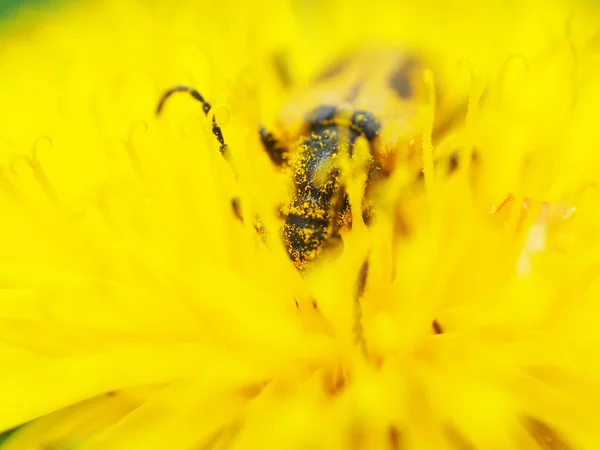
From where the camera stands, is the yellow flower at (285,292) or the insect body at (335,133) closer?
the yellow flower at (285,292)

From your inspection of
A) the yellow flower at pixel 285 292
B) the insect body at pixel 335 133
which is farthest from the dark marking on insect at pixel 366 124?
the yellow flower at pixel 285 292

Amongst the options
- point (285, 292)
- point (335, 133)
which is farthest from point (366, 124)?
point (285, 292)

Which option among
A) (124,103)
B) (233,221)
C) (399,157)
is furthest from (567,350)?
(124,103)

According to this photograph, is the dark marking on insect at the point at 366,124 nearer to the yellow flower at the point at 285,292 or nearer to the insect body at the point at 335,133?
the insect body at the point at 335,133

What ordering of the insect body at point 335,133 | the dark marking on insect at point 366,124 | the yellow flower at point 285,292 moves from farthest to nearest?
1. the dark marking on insect at point 366,124
2. the insect body at point 335,133
3. the yellow flower at point 285,292

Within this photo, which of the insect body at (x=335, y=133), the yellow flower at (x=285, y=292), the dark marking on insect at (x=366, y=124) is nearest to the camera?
the yellow flower at (x=285, y=292)

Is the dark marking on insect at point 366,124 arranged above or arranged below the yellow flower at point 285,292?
above

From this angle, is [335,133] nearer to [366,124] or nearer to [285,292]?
[366,124]
